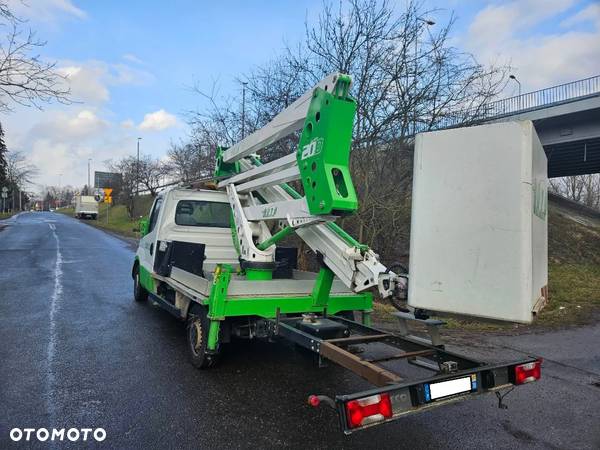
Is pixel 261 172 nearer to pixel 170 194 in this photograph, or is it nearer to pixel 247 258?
pixel 247 258

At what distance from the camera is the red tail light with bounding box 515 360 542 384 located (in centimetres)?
317

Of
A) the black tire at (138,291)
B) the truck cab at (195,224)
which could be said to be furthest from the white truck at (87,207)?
the truck cab at (195,224)

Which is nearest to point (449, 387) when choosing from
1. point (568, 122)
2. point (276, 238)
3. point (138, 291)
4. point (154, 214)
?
point (276, 238)

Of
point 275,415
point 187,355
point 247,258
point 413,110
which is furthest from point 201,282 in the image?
point 413,110

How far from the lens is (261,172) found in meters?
5.34

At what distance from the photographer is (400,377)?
3.29 m

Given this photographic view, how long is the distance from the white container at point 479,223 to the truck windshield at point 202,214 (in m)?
4.59

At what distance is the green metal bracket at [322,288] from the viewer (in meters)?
4.70

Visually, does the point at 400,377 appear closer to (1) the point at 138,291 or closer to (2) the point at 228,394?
(2) the point at 228,394

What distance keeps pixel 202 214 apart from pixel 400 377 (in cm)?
481

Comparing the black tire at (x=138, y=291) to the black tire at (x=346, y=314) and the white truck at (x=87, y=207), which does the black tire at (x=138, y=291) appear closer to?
the black tire at (x=346, y=314)

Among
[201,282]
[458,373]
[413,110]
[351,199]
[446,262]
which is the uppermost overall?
[413,110]

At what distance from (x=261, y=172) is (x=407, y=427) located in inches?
122

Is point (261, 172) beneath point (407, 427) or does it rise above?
above
